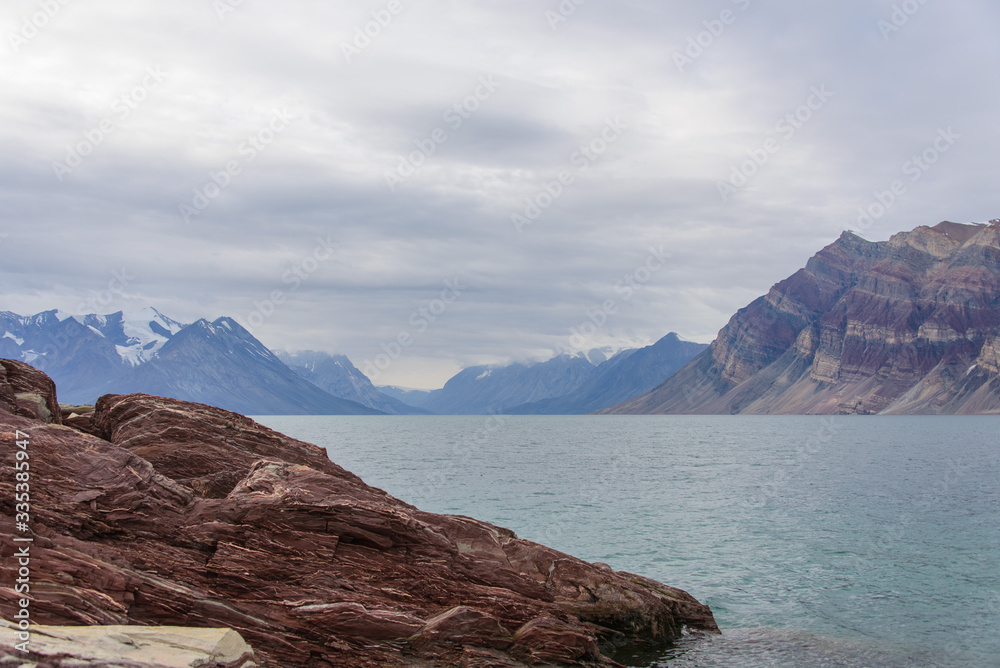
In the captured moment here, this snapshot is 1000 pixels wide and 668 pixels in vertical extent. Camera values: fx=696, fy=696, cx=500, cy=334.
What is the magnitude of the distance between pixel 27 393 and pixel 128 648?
15915 millimetres

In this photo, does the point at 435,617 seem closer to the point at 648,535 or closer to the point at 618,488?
the point at 648,535

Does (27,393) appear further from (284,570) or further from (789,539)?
(789,539)

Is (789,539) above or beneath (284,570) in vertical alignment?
beneath

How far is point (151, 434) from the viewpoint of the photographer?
29125mm

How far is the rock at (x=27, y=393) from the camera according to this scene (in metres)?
25.1

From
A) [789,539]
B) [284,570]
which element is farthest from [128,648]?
[789,539]

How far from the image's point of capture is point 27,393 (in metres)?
26.6

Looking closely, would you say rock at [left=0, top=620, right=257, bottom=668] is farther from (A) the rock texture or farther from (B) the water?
(B) the water

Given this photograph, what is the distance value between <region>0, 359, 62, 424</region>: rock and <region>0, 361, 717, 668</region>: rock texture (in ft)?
0.91

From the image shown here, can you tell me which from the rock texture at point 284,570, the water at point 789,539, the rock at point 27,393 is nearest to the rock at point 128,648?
the rock texture at point 284,570

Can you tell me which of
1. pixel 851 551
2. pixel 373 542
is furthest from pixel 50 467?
pixel 851 551

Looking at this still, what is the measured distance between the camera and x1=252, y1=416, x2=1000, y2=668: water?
2755 cm

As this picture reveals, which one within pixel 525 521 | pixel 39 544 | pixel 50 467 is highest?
pixel 50 467

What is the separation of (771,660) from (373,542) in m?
15.3
